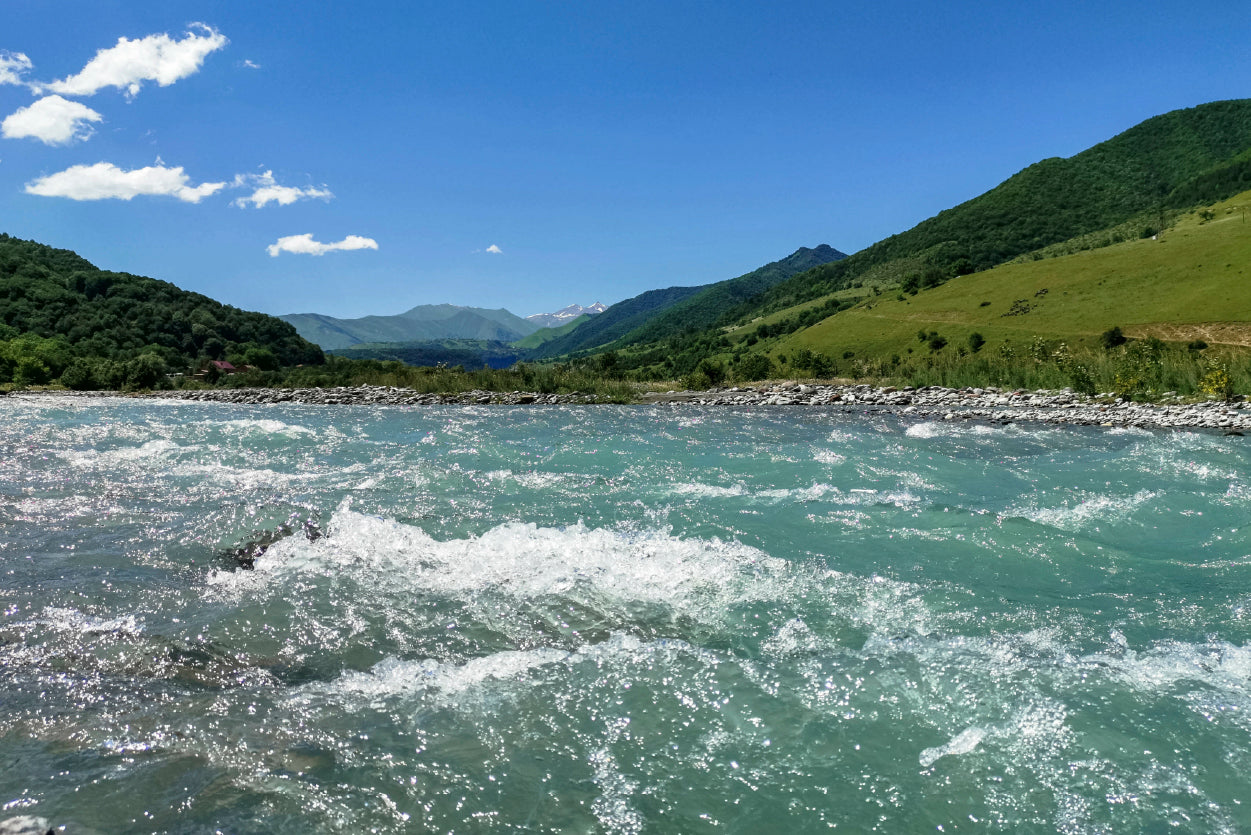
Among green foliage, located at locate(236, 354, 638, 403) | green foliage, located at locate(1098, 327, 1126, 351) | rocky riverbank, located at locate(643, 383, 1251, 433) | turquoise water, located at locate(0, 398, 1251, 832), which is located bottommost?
rocky riverbank, located at locate(643, 383, 1251, 433)

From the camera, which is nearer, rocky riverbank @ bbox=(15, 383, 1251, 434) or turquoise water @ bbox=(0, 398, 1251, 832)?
turquoise water @ bbox=(0, 398, 1251, 832)

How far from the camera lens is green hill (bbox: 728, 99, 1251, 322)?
5143 inches

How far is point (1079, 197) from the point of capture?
15112 centimetres

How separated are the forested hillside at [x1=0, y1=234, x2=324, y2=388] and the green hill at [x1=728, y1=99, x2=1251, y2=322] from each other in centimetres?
11484

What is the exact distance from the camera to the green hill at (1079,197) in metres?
131

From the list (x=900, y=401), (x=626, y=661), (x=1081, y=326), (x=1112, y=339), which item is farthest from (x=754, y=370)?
(x=626, y=661)

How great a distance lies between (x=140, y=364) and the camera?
160 ft

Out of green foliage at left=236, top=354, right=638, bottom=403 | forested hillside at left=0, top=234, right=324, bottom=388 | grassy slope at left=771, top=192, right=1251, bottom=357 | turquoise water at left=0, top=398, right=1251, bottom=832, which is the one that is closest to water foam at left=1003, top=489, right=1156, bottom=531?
turquoise water at left=0, top=398, right=1251, bottom=832

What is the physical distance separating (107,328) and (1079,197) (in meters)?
187

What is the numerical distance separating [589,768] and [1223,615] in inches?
252

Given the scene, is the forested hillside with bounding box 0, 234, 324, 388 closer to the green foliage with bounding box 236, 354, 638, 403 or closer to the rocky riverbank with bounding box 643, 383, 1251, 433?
the green foliage with bounding box 236, 354, 638, 403

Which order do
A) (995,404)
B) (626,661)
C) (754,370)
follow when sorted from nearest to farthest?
(626,661)
(995,404)
(754,370)

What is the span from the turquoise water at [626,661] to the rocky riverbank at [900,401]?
14624mm

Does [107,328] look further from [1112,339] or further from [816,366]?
[1112,339]
